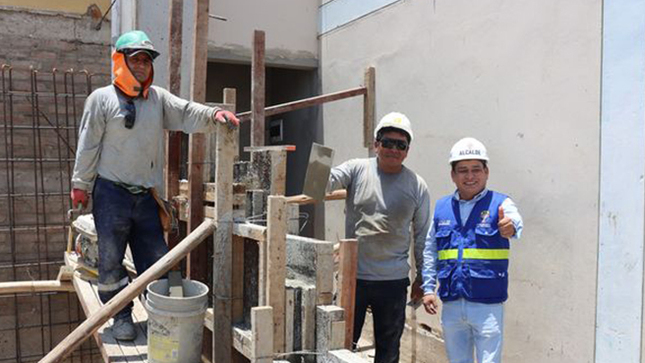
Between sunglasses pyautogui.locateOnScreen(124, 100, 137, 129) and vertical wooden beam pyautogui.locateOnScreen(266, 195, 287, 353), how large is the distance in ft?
4.03

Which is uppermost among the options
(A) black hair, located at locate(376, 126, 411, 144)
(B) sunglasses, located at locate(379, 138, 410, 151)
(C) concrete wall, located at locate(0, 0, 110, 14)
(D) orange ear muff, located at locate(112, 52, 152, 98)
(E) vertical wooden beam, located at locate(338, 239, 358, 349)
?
(C) concrete wall, located at locate(0, 0, 110, 14)

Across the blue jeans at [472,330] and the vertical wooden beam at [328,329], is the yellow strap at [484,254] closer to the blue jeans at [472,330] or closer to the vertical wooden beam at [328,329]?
the blue jeans at [472,330]

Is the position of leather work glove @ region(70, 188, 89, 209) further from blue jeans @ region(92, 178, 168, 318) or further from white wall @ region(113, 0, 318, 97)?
white wall @ region(113, 0, 318, 97)

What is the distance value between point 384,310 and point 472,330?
80 cm

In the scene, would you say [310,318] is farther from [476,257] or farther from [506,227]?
[506,227]

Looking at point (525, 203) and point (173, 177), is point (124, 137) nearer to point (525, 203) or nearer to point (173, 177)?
point (173, 177)

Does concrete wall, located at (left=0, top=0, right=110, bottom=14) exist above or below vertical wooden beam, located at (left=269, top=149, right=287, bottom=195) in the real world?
above

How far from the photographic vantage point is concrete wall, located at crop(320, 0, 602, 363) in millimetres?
→ 3691

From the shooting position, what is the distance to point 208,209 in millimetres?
3842

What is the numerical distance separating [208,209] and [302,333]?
47.8 inches

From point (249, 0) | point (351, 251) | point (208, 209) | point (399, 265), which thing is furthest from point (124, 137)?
point (249, 0)

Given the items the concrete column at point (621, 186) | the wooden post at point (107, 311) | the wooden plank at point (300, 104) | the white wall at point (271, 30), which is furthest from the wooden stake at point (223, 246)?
the white wall at point (271, 30)

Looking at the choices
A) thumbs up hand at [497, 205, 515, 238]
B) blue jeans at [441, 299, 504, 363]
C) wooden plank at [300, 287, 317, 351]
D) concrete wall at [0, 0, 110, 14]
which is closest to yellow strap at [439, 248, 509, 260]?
thumbs up hand at [497, 205, 515, 238]

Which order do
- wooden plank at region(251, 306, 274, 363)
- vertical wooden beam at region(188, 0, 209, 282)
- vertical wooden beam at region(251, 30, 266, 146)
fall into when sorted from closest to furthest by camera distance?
wooden plank at region(251, 306, 274, 363), vertical wooden beam at region(188, 0, 209, 282), vertical wooden beam at region(251, 30, 266, 146)
